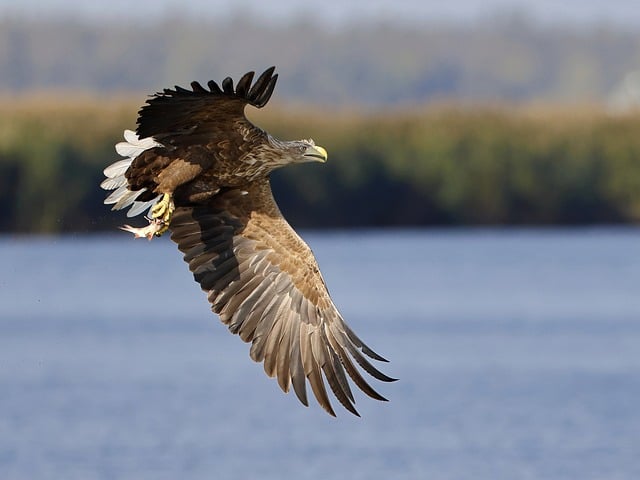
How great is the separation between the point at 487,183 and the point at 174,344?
10705mm

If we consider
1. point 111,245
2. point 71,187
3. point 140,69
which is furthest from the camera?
point 140,69

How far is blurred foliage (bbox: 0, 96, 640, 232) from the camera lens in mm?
29906

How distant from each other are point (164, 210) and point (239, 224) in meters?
0.69

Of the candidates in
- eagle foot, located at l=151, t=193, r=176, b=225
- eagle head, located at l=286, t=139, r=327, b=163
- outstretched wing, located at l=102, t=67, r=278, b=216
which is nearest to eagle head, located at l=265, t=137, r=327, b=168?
eagle head, located at l=286, t=139, r=327, b=163

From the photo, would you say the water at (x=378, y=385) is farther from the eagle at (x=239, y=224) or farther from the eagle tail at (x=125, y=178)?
the eagle tail at (x=125, y=178)

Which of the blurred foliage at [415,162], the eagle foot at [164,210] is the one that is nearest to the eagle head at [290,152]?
the eagle foot at [164,210]

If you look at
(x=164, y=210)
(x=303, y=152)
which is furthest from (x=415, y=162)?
(x=164, y=210)

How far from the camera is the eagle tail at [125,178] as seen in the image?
11.2 meters

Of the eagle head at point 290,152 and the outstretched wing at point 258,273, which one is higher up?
the eagle head at point 290,152

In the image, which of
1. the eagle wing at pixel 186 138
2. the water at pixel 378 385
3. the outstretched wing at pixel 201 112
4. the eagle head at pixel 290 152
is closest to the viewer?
the outstretched wing at pixel 201 112

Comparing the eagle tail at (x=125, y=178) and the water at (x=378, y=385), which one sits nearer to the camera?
the eagle tail at (x=125, y=178)

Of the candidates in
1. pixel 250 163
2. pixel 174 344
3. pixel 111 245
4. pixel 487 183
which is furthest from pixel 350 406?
pixel 111 245

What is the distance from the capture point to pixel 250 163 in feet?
36.0

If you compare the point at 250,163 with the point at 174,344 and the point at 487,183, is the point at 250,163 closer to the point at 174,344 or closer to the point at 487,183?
the point at 174,344
